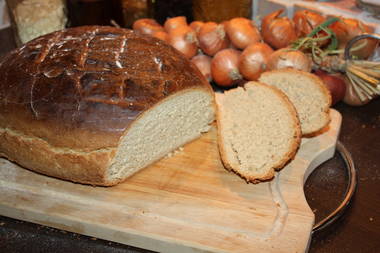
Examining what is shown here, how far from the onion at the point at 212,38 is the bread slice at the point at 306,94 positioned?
61 centimetres

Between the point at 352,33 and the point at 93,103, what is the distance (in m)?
2.14

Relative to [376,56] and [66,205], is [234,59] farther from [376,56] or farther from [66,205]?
[66,205]

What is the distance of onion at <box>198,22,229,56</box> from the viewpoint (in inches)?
127

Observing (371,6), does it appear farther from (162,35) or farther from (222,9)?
(162,35)

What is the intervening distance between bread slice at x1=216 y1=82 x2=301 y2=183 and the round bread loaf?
28cm

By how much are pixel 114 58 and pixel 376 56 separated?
2.33m

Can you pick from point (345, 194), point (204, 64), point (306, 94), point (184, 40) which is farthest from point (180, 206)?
point (184, 40)

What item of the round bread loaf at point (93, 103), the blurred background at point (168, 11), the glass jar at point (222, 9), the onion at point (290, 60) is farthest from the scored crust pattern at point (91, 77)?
the glass jar at point (222, 9)

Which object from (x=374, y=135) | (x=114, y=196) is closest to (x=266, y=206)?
(x=114, y=196)

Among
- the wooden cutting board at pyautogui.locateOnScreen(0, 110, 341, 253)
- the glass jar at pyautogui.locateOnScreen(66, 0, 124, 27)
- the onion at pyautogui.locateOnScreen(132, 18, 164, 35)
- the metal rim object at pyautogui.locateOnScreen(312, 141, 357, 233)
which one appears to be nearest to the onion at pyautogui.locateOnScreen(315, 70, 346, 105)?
the metal rim object at pyautogui.locateOnScreen(312, 141, 357, 233)

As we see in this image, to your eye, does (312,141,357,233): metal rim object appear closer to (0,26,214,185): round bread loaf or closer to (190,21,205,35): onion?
(0,26,214,185): round bread loaf

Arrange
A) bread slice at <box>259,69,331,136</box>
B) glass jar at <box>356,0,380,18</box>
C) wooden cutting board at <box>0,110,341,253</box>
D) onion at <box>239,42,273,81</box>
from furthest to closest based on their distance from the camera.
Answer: glass jar at <box>356,0,380,18</box> < onion at <box>239,42,273,81</box> < bread slice at <box>259,69,331,136</box> < wooden cutting board at <box>0,110,341,253</box>

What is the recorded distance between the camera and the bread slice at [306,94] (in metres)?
2.59

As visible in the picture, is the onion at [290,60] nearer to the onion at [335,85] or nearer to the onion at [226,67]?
the onion at [335,85]
